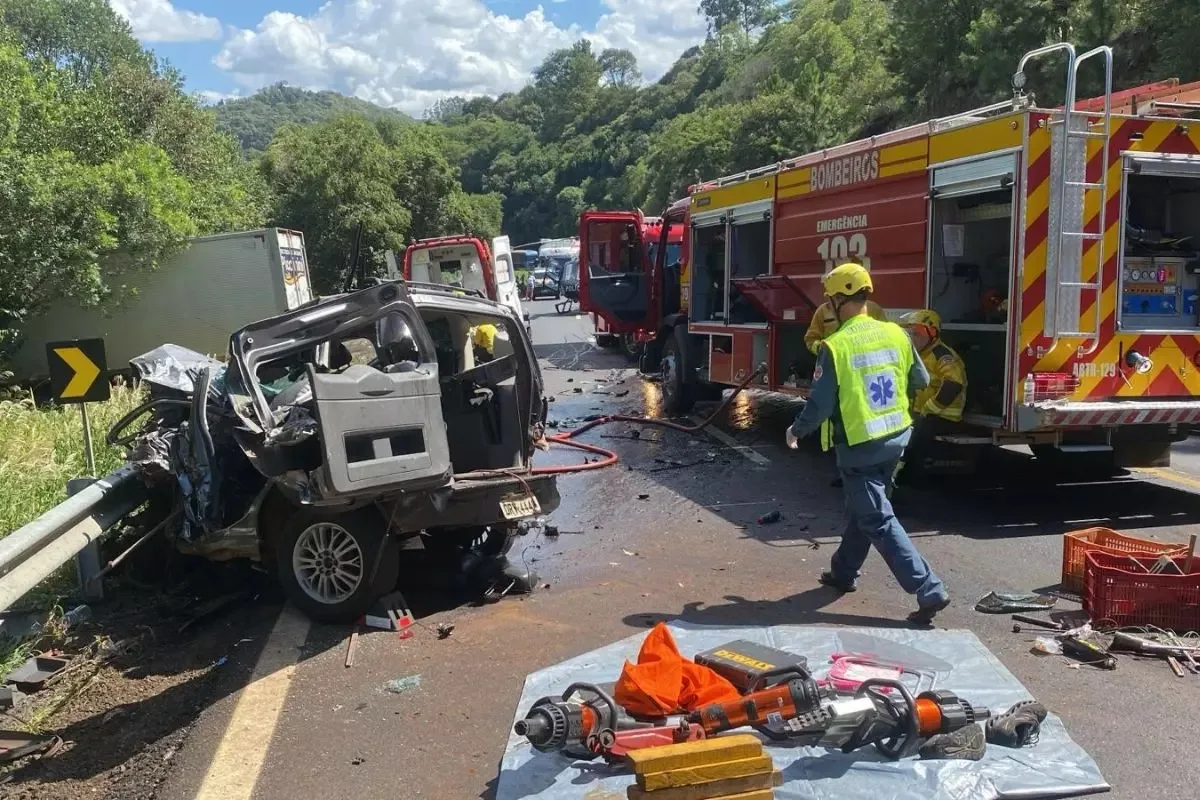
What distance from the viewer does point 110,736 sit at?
4324 mm

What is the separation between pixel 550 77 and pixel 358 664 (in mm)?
176124

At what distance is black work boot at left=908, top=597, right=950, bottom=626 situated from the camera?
5.14 m

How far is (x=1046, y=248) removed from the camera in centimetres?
681

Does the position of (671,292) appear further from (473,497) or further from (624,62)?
(624,62)

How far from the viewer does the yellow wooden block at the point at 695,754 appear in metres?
3.08

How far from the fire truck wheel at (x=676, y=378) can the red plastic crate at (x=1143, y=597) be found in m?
8.04

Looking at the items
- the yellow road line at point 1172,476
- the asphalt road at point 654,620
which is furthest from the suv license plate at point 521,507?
the yellow road line at point 1172,476

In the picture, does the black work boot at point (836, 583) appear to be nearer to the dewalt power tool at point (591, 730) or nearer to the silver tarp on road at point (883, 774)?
the silver tarp on road at point (883, 774)

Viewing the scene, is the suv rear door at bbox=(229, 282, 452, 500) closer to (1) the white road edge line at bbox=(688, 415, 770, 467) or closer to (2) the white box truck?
(1) the white road edge line at bbox=(688, 415, 770, 467)

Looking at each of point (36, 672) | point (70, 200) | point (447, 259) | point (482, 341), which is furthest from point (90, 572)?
point (447, 259)

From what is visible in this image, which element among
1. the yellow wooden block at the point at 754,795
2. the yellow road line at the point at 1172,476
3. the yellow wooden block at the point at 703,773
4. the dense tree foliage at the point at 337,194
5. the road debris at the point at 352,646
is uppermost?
the dense tree foliage at the point at 337,194

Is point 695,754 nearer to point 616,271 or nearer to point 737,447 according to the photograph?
point 737,447

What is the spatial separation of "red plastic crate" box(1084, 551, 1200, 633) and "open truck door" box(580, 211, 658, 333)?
10.2 m

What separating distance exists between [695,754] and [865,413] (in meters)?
2.70
